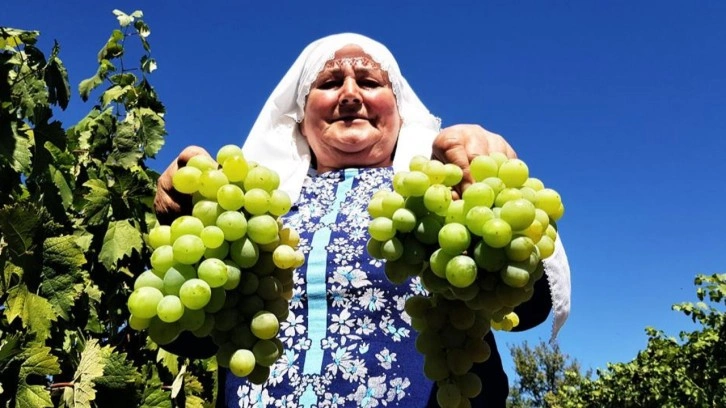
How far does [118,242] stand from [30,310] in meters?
0.98

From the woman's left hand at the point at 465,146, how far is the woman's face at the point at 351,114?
2.15ft

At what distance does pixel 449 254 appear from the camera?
40.9 inches

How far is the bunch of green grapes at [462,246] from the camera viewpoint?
102 cm

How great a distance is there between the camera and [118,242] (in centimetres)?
330

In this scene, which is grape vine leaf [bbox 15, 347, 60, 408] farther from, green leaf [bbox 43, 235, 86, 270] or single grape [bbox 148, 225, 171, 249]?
single grape [bbox 148, 225, 171, 249]

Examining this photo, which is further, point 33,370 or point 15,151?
point 15,151

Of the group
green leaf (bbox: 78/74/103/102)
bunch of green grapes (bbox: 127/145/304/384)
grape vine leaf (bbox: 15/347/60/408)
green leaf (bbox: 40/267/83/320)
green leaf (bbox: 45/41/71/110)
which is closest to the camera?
bunch of green grapes (bbox: 127/145/304/384)

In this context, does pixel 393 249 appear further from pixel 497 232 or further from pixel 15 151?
pixel 15 151

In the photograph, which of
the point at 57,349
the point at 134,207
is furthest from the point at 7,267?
the point at 134,207

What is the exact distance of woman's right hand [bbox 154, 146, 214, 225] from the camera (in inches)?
52.2

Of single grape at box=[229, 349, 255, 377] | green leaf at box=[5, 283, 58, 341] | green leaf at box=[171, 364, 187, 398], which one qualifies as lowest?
single grape at box=[229, 349, 255, 377]

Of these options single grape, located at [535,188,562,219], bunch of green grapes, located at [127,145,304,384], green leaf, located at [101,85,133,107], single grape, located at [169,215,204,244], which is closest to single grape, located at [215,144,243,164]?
bunch of green grapes, located at [127,145,304,384]

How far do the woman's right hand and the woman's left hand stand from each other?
46 cm

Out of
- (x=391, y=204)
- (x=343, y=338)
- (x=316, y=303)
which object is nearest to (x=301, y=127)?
(x=316, y=303)
